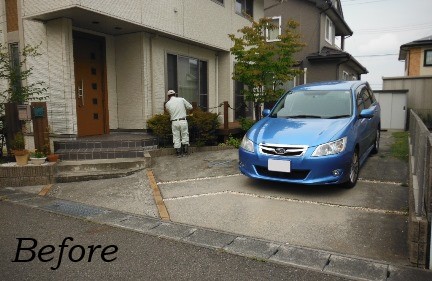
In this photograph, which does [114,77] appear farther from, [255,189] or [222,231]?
[222,231]

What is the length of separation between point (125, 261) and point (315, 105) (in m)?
4.41

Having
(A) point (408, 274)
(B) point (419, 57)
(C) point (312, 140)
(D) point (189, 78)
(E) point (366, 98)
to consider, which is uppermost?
(B) point (419, 57)

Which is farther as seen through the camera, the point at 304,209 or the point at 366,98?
the point at 366,98

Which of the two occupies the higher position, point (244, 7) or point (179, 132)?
point (244, 7)

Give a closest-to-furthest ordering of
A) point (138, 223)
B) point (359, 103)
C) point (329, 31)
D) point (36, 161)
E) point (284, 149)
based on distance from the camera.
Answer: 1. point (138, 223)
2. point (284, 149)
3. point (359, 103)
4. point (36, 161)
5. point (329, 31)

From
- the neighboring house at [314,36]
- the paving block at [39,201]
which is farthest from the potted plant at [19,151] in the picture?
the neighboring house at [314,36]

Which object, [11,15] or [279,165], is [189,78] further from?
[279,165]

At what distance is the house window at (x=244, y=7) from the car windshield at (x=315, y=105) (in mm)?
7779

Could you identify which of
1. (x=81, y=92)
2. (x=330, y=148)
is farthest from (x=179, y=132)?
(x=330, y=148)

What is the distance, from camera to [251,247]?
357 centimetres

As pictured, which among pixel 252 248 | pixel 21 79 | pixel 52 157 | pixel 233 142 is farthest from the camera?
pixel 233 142

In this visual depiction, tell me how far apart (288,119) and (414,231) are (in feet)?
10.4

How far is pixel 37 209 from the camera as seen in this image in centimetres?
489

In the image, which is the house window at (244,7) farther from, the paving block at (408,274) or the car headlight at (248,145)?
the paving block at (408,274)
